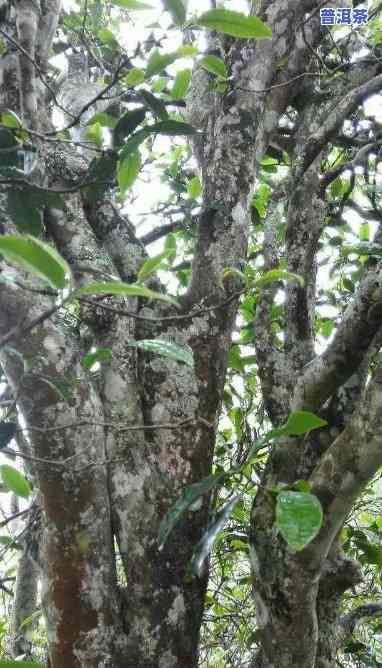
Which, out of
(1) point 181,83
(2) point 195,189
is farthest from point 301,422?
(2) point 195,189

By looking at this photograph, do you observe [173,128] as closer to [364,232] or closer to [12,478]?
[12,478]

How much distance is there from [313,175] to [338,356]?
0.81m

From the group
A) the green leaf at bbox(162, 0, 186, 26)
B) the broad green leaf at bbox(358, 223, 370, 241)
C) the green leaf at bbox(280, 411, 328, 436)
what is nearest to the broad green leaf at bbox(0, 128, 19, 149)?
the green leaf at bbox(162, 0, 186, 26)

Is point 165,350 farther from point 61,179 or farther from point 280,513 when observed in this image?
point 61,179

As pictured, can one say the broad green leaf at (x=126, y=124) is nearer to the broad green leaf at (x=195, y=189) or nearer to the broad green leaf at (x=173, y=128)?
the broad green leaf at (x=173, y=128)

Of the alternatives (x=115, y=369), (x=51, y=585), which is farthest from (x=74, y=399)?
(x=51, y=585)

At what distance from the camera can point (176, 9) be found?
2.10ft

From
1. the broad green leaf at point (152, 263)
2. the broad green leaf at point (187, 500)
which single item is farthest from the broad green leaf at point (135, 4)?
the broad green leaf at point (187, 500)

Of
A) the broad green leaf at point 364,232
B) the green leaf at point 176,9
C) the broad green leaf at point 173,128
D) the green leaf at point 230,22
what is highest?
the broad green leaf at point 364,232

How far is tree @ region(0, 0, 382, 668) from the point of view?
0.82 meters

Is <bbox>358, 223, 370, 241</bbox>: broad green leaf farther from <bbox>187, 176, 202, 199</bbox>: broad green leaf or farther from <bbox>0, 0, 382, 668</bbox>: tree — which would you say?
<bbox>187, 176, 202, 199</bbox>: broad green leaf

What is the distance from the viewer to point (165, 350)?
0.74 metres

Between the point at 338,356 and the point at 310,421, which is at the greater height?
the point at 338,356

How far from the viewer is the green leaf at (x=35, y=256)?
0.46m
